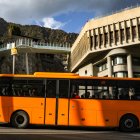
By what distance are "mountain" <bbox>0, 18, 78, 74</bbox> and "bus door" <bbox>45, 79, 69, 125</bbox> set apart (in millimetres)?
63116

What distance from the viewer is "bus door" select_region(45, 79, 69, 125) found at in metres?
19.4

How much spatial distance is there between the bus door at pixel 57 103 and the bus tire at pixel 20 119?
3.40 feet

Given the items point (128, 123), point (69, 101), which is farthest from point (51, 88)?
point (128, 123)

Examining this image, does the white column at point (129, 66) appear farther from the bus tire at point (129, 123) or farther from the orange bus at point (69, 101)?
the orange bus at point (69, 101)

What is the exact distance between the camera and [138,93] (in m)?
19.7

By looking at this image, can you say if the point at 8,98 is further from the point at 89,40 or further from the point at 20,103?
the point at 89,40

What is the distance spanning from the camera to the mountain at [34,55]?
84125 millimetres

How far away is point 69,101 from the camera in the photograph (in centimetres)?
1945

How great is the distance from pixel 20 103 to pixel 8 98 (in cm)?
66

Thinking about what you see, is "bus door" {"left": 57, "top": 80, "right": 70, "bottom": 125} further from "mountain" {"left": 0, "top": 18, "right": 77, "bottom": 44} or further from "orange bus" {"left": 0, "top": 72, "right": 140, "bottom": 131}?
"mountain" {"left": 0, "top": 18, "right": 77, "bottom": 44}

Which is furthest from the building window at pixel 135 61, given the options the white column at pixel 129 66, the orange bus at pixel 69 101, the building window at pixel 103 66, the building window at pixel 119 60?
the orange bus at pixel 69 101

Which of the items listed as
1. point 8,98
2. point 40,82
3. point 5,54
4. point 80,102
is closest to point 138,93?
point 80,102

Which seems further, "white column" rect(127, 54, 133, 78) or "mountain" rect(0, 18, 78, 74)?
"mountain" rect(0, 18, 78, 74)

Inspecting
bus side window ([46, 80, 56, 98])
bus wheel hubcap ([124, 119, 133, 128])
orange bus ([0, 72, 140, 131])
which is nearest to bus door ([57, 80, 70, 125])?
orange bus ([0, 72, 140, 131])
